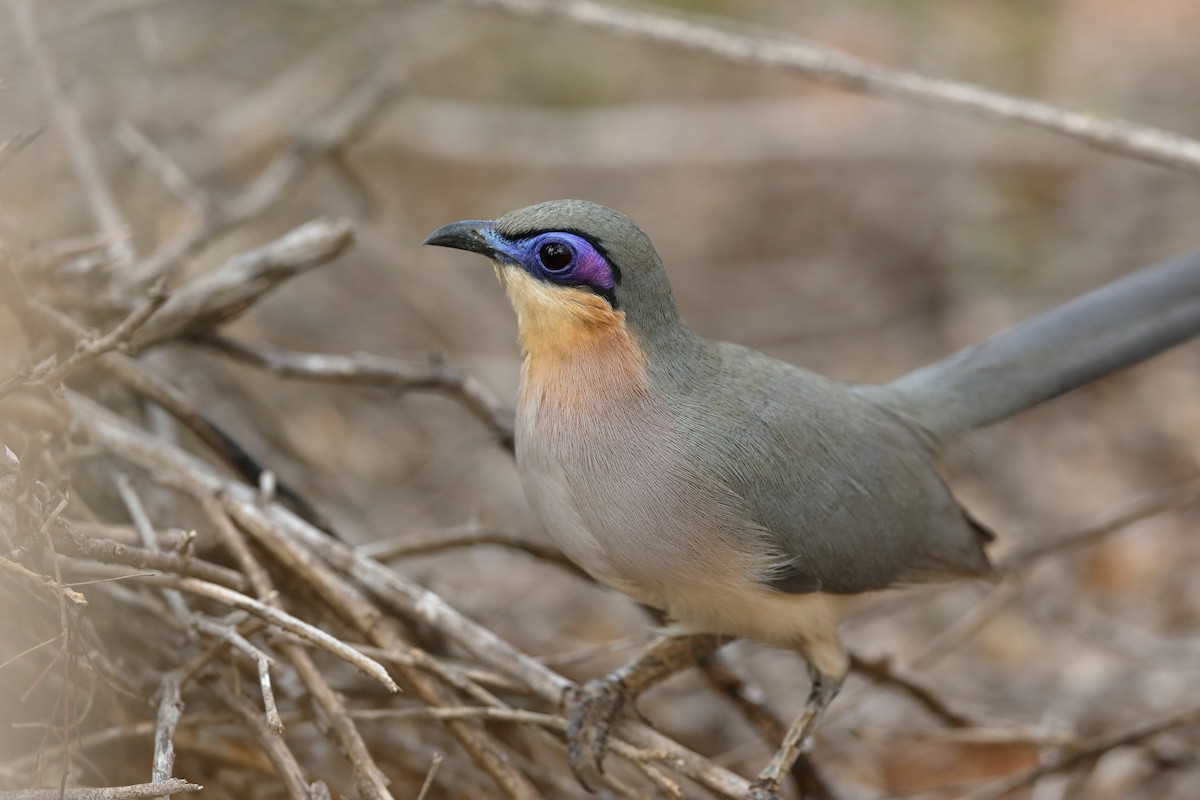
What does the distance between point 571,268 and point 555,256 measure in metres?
0.05

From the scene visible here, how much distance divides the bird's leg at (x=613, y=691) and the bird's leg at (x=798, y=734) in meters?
0.31

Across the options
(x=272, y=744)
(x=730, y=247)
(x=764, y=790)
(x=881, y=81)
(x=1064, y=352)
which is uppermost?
(x=730, y=247)

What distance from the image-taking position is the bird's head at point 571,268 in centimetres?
308

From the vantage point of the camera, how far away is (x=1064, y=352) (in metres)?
3.97

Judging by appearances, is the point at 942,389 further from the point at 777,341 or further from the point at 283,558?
the point at 777,341

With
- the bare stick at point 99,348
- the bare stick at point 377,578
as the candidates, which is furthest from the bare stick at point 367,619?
the bare stick at point 99,348

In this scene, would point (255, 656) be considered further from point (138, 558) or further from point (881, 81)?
point (881, 81)

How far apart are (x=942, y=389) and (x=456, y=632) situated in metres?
1.82

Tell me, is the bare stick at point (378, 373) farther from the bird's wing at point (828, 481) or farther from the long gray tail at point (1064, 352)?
the long gray tail at point (1064, 352)

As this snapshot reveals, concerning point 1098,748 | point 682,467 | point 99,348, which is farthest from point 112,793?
point 1098,748

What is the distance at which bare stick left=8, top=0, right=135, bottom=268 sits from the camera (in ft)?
14.6

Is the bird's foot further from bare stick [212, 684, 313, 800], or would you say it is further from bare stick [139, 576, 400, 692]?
bare stick [212, 684, 313, 800]

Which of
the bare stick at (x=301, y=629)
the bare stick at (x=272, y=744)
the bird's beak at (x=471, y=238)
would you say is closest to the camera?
the bare stick at (x=301, y=629)

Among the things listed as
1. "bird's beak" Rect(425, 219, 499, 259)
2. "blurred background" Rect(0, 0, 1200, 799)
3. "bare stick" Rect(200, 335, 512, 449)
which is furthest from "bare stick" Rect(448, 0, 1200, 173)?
"bird's beak" Rect(425, 219, 499, 259)
